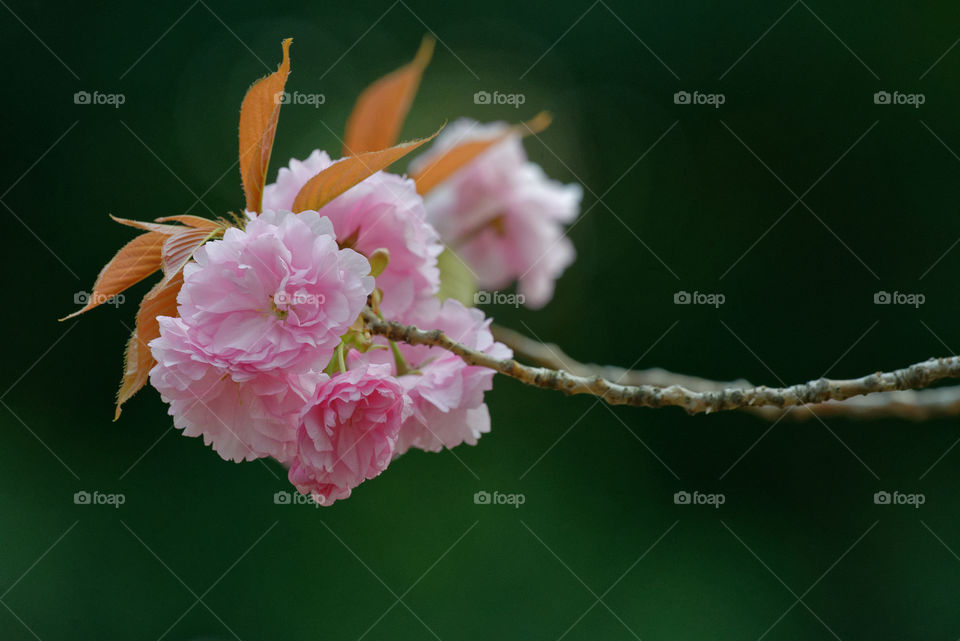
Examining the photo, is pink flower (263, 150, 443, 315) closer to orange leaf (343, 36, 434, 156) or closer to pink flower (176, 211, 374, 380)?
pink flower (176, 211, 374, 380)

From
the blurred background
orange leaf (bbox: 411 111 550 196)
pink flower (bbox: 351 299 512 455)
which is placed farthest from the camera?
the blurred background

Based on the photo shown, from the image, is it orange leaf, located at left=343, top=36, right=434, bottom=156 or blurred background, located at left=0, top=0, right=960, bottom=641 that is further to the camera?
blurred background, located at left=0, top=0, right=960, bottom=641

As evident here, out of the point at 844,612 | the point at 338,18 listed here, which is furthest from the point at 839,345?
the point at 338,18

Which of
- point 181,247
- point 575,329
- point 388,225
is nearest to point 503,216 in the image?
point 388,225

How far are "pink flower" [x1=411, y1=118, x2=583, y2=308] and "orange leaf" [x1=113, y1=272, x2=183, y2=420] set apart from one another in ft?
2.68

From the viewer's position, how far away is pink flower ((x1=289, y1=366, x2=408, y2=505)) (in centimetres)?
62

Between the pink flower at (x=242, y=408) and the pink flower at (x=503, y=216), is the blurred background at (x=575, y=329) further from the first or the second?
the pink flower at (x=242, y=408)

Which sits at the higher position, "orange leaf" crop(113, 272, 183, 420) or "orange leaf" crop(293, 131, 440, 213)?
"orange leaf" crop(293, 131, 440, 213)

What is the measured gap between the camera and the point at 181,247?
64 cm

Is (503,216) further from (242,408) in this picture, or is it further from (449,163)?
(242,408)

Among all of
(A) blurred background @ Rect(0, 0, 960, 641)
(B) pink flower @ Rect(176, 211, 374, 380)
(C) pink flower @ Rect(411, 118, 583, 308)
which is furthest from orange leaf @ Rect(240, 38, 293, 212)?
(A) blurred background @ Rect(0, 0, 960, 641)

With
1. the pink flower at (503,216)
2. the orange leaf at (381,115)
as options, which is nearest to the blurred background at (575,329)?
the pink flower at (503,216)

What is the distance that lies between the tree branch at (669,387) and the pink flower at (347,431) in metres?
0.07

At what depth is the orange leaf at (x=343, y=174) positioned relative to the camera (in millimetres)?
639
